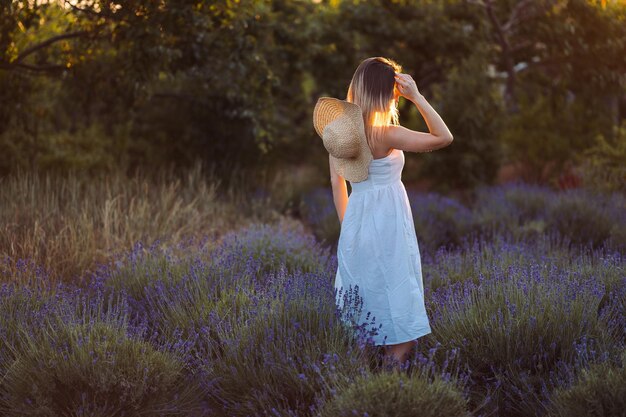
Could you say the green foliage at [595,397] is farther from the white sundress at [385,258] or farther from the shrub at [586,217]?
the shrub at [586,217]

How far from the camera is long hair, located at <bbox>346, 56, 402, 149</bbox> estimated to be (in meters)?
3.91

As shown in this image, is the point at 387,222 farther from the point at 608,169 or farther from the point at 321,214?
the point at 608,169

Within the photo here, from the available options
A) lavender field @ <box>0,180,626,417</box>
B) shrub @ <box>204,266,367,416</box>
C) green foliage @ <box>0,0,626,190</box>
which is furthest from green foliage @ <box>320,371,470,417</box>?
green foliage @ <box>0,0,626,190</box>

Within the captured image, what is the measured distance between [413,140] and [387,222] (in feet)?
1.54

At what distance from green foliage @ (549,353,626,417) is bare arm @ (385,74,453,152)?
54.1 inches

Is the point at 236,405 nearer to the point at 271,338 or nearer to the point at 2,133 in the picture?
the point at 271,338

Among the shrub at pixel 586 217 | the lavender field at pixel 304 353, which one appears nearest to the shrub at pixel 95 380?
the lavender field at pixel 304 353

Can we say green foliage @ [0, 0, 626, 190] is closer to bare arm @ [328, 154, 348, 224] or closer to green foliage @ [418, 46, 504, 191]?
green foliage @ [418, 46, 504, 191]

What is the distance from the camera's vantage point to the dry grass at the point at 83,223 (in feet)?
19.9

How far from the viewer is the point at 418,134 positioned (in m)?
3.85

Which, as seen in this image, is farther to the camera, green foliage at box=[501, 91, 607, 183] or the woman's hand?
green foliage at box=[501, 91, 607, 183]

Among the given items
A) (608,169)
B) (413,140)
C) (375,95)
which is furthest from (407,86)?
(608,169)

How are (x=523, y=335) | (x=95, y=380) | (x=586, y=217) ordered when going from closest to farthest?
1. (x=95, y=380)
2. (x=523, y=335)
3. (x=586, y=217)

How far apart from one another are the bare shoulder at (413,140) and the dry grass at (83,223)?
9.30 feet
